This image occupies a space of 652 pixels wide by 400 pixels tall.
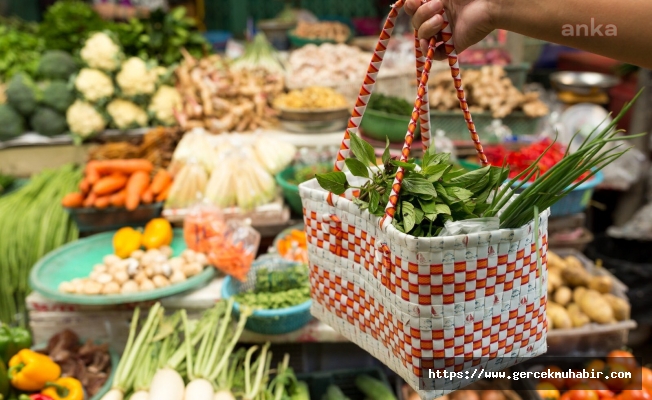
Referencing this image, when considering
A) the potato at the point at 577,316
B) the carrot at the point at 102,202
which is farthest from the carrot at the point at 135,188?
the potato at the point at 577,316

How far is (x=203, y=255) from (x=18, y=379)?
3.04 ft

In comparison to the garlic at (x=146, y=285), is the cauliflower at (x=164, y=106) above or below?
above

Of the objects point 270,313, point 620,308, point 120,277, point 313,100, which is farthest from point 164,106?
point 620,308

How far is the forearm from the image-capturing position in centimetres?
101

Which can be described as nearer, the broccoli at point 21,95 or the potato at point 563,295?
the potato at point 563,295

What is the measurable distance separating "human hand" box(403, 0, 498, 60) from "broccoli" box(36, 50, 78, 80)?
3.58m

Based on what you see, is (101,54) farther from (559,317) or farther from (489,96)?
(559,317)

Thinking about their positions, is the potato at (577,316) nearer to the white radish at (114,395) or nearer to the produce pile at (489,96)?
the produce pile at (489,96)

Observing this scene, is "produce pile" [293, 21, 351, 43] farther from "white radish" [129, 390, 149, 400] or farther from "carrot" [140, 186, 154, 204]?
"white radish" [129, 390, 149, 400]

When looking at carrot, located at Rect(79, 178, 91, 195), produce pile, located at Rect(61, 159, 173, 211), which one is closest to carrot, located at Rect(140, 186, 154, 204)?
produce pile, located at Rect(61, 159, 173, 211)

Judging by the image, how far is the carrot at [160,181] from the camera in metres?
3.00

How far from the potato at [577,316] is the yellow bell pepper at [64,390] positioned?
7.58 feet

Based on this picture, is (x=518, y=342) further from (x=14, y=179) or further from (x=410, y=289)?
(x=14, y=179)

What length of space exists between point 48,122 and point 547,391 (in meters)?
3.65
